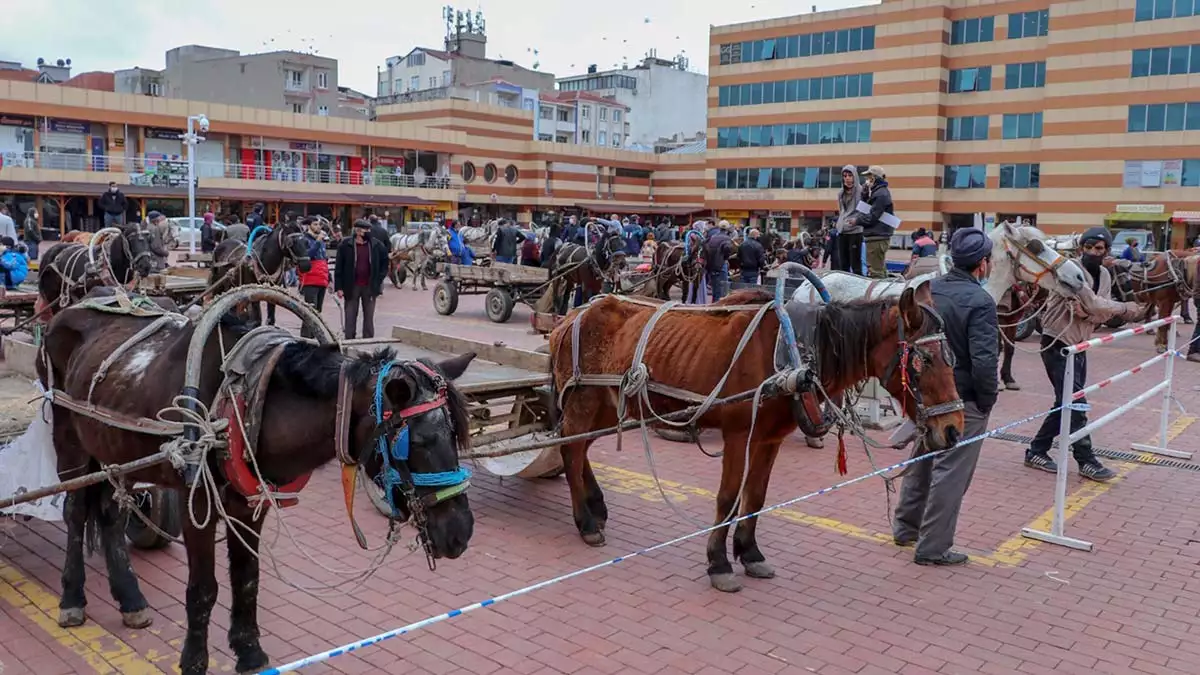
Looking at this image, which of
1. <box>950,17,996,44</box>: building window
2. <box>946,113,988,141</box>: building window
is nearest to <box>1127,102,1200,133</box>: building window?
<box>946,113,988,141</box>: building window

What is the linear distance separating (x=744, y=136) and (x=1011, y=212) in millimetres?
17140

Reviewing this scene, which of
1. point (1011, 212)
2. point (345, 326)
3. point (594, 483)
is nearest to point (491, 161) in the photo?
point (1011, 212)

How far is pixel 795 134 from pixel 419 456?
56.6 meters

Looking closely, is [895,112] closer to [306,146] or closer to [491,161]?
[491,161]

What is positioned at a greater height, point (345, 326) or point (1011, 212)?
point (1011, 212)

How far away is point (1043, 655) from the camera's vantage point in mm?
4836

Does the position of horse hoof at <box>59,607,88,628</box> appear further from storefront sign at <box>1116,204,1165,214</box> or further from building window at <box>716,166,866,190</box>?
building window at <box>716,166,866,190</box>

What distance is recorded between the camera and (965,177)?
172 ft

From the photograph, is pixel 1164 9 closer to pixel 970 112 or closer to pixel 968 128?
pixel 970 112

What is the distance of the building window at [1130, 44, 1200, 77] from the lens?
143ft

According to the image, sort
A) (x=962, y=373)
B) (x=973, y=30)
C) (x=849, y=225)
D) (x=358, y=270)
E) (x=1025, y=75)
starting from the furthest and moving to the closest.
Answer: (x=973, y=30)
(x=1025, y=75)
(x=358, y=270)
(x=849, y=225)
(x=962, y=373)

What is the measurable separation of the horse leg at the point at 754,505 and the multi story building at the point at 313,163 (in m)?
36.0

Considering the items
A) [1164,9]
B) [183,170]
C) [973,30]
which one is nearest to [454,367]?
[183,170]

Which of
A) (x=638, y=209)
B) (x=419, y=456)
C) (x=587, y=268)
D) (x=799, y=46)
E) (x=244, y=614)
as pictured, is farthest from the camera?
(x=638, y=209)
